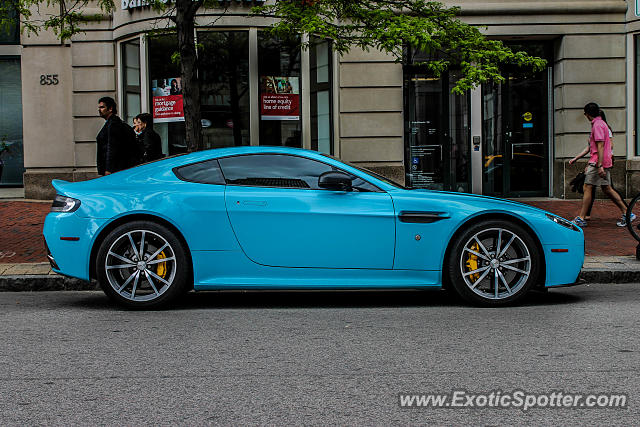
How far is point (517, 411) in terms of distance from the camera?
3898mm

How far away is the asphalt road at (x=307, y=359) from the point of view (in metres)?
3.92

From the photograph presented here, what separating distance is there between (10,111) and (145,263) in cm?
1307

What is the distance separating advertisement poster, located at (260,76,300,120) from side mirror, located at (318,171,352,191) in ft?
32.0

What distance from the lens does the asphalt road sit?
3.92 meters

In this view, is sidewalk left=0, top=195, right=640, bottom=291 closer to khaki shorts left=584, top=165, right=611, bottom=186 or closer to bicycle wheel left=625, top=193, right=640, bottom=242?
bicycle wheel left=625, top=193, right=640, bottom=242

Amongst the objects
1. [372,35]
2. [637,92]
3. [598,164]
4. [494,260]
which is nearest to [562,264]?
[494,260]

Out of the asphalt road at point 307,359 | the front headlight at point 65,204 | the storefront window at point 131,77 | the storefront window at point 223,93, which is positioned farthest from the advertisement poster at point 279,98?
the front headlight at point 65,204

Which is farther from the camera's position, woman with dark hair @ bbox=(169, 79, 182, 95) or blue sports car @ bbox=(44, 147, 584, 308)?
woman with dark hair @ bbox=(169, 79, 182, 95)

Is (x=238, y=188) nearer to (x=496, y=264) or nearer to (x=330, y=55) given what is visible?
(x=496, y=264)

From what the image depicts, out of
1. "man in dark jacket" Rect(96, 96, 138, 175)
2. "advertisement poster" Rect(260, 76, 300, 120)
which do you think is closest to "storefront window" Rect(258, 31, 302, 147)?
A: "advertisement poster" Rect(260, 76, 300, 120)

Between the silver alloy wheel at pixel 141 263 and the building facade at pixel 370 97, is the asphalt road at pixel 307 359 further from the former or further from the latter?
the building facade at pixel 370 97

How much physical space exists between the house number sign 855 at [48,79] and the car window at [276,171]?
11.5 m

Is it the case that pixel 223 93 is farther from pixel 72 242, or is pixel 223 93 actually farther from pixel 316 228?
pixel 316 228

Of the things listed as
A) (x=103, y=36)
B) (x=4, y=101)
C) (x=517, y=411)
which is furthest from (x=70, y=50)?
(x=517, y=411)
